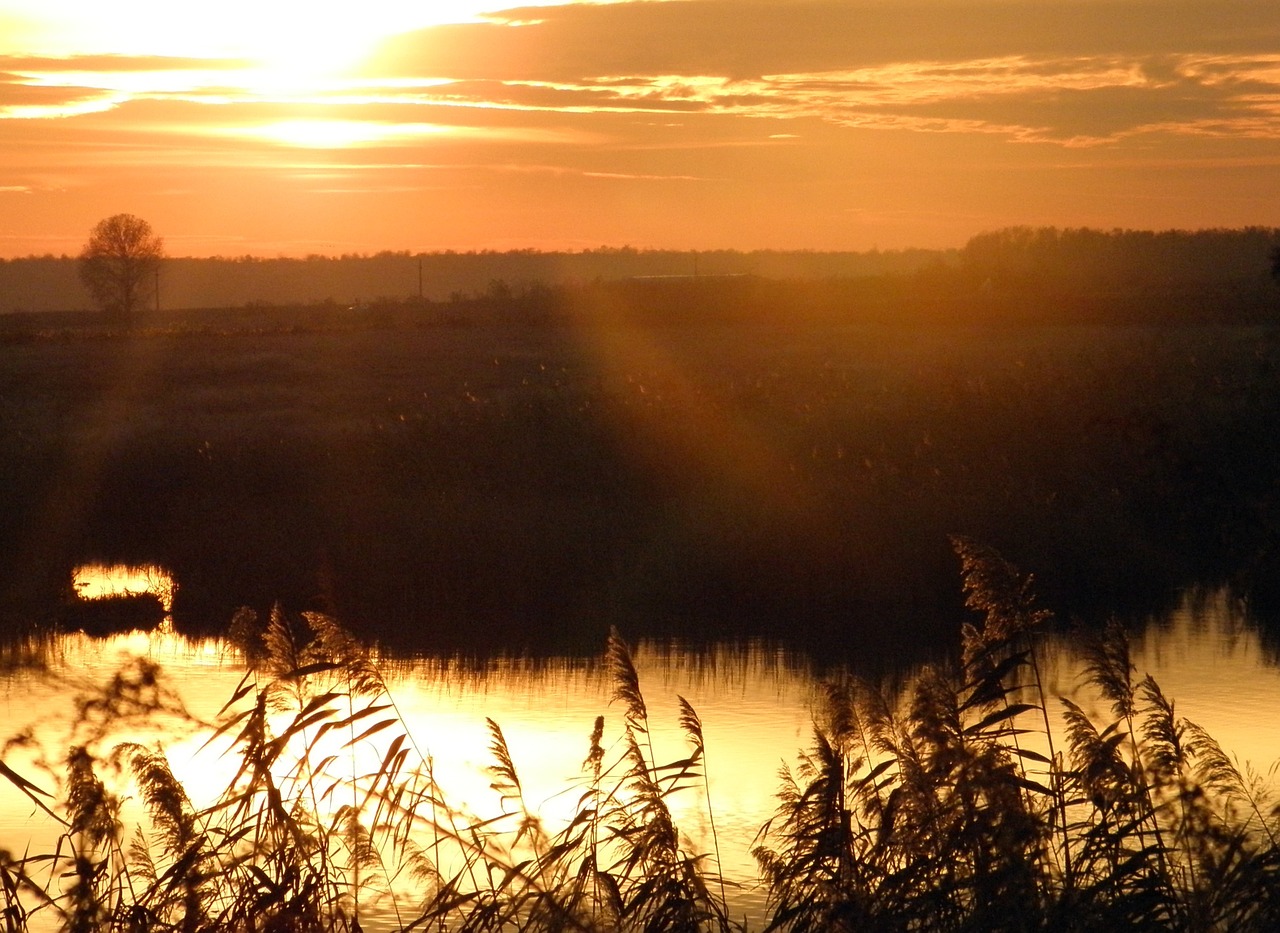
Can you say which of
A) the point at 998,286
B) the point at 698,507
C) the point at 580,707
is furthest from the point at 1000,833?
the point at 998,286

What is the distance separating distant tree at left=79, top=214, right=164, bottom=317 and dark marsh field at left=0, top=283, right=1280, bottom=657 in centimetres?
5448

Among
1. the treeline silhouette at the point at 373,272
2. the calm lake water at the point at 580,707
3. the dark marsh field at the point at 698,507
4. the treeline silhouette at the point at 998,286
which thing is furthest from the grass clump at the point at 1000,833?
the treeline silhouette at the point at 373,272

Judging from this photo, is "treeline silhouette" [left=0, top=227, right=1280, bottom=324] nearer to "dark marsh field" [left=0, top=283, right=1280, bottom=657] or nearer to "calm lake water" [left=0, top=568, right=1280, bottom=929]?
"dark marsh field" [left=0, top=283, right=1280, bottom=657]

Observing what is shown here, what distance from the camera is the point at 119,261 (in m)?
80.9

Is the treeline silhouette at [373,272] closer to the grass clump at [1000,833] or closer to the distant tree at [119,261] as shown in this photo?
the distant tree at [119,261]

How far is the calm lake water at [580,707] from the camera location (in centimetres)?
841

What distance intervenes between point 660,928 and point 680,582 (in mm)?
9668

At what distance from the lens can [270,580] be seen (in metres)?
16.2

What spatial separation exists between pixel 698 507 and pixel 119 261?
69147 mm

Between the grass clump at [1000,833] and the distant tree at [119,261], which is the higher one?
the distant tree at [119,261]

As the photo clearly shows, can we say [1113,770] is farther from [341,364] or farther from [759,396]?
[341,364]

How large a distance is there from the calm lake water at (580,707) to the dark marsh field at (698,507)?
928 mm

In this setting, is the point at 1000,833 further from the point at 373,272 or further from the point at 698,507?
the point at 373,272

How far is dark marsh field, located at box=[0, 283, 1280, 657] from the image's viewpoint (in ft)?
49.4
